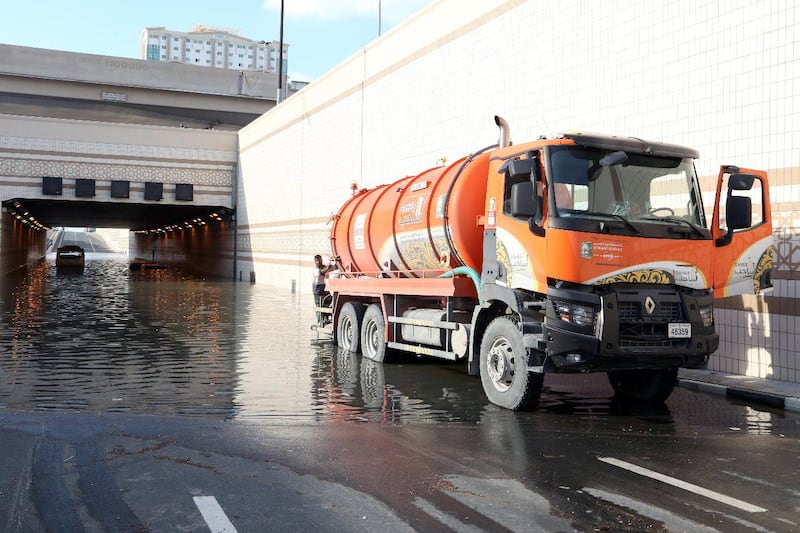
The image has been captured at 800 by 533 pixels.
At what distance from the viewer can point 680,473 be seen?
647cm

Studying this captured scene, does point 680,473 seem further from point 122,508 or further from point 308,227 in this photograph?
point 308,227

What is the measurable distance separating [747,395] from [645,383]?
4.53 ft

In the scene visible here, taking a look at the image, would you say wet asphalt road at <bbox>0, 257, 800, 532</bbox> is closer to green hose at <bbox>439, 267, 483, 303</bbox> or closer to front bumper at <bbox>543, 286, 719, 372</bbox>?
front bumper at <bbox>543, 286, 719, 372</bbox>

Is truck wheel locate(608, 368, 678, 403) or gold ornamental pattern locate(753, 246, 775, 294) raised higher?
gold ornamental pattern locate(753, 246, 775, 294)

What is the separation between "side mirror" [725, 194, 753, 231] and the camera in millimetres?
8836

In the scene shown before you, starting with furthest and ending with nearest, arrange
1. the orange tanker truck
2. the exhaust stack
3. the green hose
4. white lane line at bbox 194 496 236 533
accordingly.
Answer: the exhaust stack
the green hose
the orange tanker truck
white lane line at bbox 194 496 236 533

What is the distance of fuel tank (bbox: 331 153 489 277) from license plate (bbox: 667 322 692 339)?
2.81m

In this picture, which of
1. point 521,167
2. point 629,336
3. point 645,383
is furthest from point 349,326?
point 629,336

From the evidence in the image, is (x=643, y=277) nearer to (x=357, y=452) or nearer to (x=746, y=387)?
(x=746, y=387)

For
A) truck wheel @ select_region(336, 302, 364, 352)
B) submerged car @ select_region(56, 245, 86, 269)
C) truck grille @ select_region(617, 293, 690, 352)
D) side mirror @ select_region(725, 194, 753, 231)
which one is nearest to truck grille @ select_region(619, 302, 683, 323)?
truck grille @ select_region(617, 293, 690, 352)

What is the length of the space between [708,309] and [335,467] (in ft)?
15.2

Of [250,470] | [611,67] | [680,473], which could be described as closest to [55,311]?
[611,67]

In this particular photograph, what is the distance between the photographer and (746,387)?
10523mm

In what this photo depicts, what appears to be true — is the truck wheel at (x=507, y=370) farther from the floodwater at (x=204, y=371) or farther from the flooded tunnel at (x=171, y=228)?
the flooded tunnel at (x=171, y=228)
